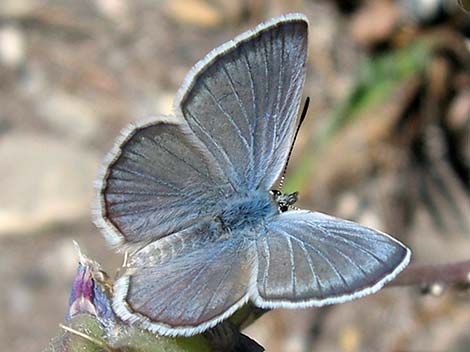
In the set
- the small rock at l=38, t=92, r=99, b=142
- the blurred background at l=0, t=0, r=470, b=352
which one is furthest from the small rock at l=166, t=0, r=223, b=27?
the small rock at l=38, t=92, r=99, b=142

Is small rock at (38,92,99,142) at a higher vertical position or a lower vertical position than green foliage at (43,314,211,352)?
higher

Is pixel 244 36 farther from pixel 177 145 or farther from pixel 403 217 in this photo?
pixel 403 217

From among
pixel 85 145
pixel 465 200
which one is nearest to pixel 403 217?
pixel 465 200

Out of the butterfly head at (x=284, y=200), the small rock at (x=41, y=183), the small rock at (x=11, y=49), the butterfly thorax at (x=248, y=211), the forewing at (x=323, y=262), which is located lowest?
the forewing at (x=323, y=262)

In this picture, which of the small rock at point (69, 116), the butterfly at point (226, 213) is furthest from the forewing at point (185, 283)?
the small rock at point (69, 116)

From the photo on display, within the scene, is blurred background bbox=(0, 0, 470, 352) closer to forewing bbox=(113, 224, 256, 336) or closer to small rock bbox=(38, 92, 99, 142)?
small rock bbox=(38, 92, 99, 142)

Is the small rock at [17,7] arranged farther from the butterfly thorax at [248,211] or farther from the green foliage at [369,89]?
the butterfly thorax at [248,211]

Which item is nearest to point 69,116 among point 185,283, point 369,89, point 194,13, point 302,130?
point 194,13
